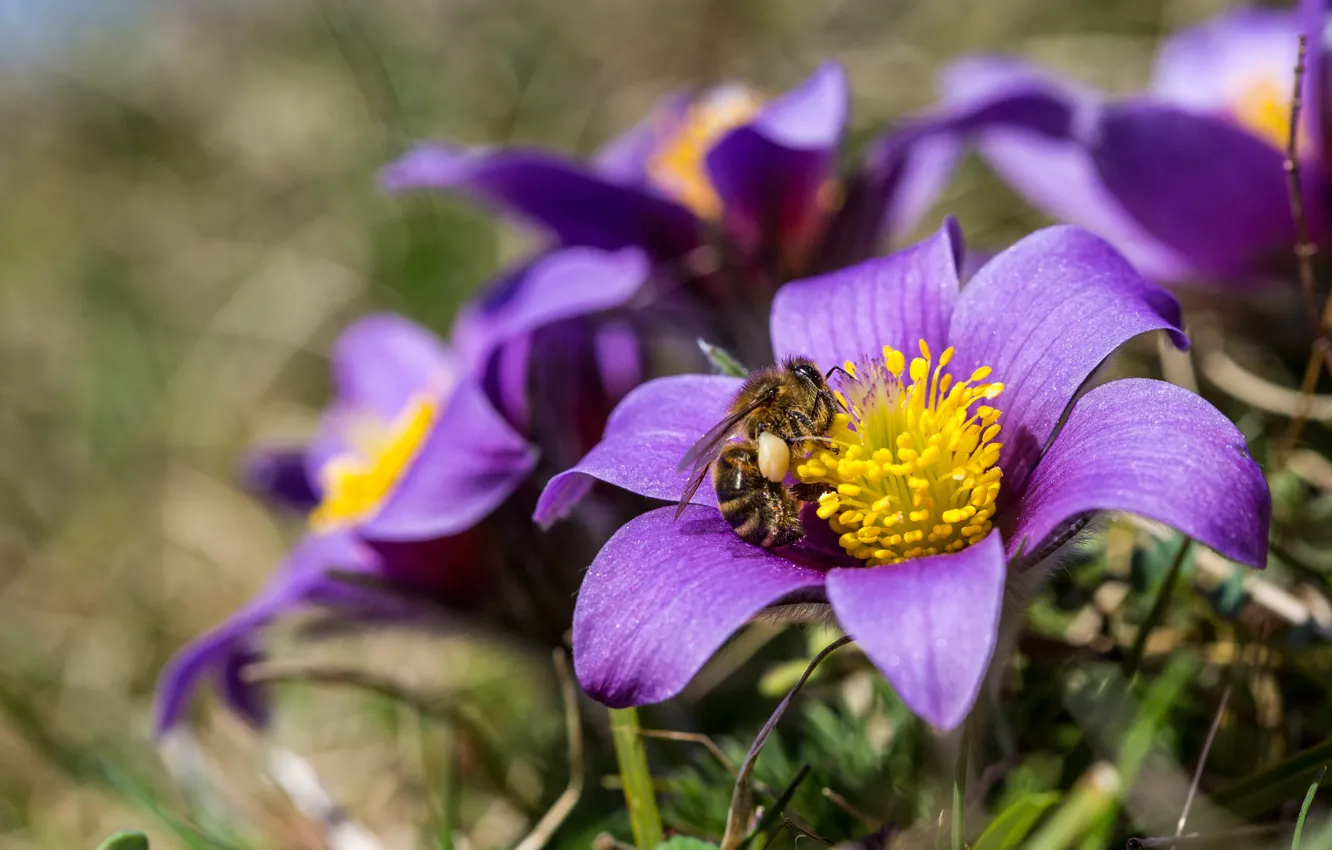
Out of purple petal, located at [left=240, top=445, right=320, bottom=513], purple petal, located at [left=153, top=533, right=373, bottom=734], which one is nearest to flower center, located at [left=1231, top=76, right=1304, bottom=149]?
purple petal, located at [left=153, top=533, right=373, bottom=734]

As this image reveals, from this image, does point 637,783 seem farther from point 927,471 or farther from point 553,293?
point 553,293

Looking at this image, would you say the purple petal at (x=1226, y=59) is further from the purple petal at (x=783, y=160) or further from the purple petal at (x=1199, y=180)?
the purple petal at (x=783, y=160)

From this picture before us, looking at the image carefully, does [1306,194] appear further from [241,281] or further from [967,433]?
→ [241,281]

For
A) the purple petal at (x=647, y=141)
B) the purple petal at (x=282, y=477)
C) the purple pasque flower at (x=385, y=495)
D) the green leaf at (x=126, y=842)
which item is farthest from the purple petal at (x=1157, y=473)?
the purple petal at (x=282, y=477)

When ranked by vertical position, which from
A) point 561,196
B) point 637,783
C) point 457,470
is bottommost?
point 637,783

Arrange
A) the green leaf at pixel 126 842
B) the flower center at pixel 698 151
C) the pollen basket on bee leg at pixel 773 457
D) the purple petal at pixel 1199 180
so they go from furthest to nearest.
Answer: the flower center at pixel 698 151 < the purple petal at pixel 1199 180 < the green leaf at pixel 126 842 < the pollen basket on bee leg at pixel 773 457

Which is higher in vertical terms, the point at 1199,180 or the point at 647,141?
the point at 647,141

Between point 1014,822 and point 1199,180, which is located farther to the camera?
point 1199,180

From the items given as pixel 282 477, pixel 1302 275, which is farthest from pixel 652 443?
pixel 282 477

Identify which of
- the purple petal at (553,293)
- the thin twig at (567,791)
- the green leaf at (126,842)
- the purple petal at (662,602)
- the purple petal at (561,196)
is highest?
the purple petal at (561,196)
